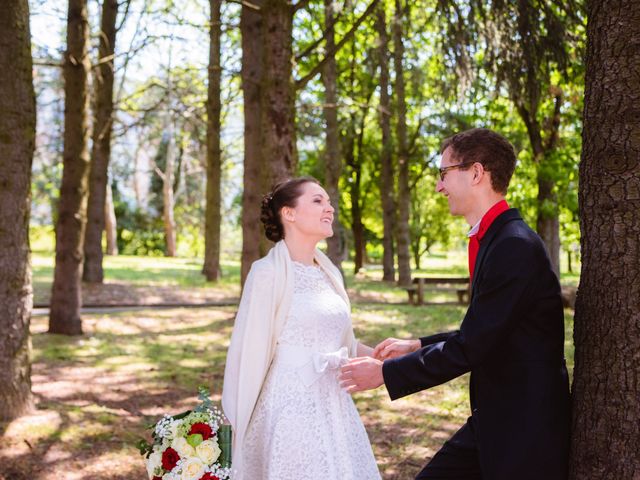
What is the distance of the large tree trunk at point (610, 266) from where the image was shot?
2641mm

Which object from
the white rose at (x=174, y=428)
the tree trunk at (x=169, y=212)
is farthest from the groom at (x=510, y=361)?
the tree trunk at (x=169, y=212)

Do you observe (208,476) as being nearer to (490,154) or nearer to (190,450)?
(190,450)

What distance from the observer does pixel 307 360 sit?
3.73m

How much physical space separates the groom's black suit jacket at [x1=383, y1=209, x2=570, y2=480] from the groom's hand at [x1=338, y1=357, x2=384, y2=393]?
8.6 inches

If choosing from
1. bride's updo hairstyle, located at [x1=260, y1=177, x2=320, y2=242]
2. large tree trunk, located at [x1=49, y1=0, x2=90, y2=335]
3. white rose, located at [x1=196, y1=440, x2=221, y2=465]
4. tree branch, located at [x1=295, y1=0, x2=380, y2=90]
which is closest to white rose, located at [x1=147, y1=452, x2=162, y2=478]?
white rose, located at [x1=196, y1=440, x2=221, y2=465]

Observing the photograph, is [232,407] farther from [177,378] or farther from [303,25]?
[303,25]

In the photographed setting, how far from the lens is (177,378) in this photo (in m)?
8.62

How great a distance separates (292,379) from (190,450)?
0.74 meters

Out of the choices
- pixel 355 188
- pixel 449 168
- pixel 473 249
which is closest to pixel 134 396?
pixel 473 249

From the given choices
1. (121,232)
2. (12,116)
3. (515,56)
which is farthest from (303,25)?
(121,232)

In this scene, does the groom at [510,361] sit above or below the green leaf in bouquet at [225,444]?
above

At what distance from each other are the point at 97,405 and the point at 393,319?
8169 mm

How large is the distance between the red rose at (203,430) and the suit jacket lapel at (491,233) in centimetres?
145

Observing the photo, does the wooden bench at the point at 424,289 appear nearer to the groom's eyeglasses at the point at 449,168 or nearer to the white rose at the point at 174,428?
the white rose at the point at 174,428
